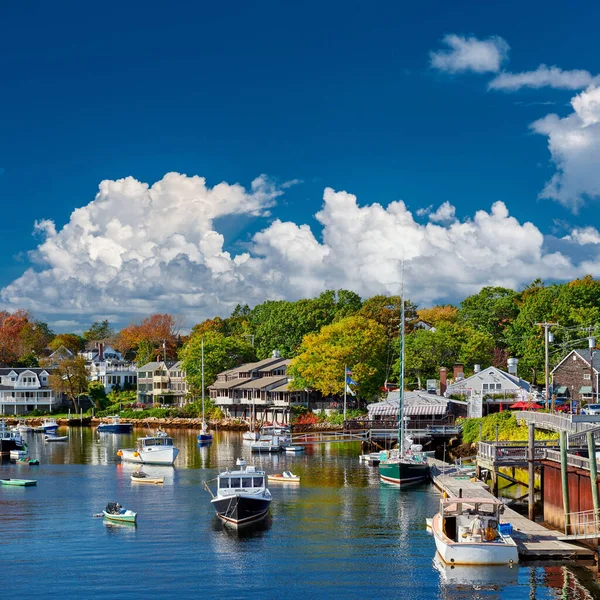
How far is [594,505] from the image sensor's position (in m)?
38.5

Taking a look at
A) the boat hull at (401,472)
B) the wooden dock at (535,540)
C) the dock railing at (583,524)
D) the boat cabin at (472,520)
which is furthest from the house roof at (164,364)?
the dock railing at (583,524)

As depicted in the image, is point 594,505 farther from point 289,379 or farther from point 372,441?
point 289,379

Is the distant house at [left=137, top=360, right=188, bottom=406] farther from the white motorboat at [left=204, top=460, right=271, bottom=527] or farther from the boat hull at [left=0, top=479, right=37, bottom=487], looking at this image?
the white motorboat at [left=204, top=460, right=271, bottom=527]

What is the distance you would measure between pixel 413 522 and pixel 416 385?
7043 cm

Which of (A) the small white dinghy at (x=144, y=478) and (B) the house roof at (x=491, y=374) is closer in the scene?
(A) the small white dinghy at (x=144, y=478)

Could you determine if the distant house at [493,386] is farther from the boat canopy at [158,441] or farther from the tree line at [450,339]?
the boat canopy at [158,441]

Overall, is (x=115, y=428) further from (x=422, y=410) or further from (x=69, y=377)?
(x=422, y=410)

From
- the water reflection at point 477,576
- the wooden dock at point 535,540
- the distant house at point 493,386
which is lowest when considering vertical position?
the water reflection at point 477,576

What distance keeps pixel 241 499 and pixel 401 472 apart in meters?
20.8

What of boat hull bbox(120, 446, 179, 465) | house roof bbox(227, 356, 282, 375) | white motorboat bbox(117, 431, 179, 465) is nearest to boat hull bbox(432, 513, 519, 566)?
boat hull bbox(120, 446, 179, 465)

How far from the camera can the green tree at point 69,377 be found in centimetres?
16188

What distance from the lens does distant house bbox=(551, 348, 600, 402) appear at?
98875 mm

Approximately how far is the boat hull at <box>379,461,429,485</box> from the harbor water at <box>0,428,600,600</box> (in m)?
1.17

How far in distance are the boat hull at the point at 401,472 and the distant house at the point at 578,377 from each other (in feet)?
117
